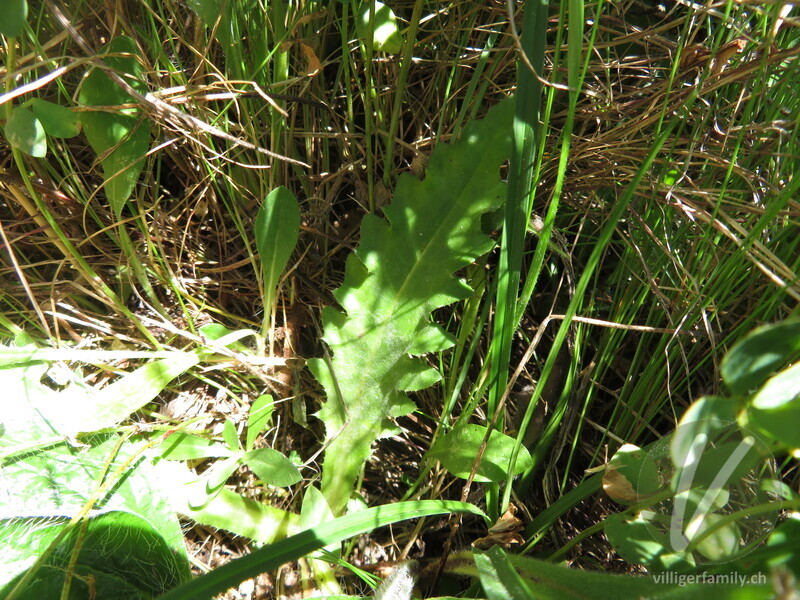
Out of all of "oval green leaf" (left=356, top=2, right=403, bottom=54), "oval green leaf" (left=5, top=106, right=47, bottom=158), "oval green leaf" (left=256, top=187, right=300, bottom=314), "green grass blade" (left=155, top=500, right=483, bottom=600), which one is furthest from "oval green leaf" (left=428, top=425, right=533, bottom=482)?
"oval green leaf" (left=5, top=106, right=47, bottom=158)

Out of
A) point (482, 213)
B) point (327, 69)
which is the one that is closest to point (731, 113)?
point (482, 213)

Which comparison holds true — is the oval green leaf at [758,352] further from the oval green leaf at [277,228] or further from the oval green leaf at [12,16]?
the oval green leaf at [12,16]

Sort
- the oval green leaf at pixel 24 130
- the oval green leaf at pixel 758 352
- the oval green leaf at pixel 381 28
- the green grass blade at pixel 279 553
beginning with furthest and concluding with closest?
the oval green leaf at pixel 381 28
the oval green leaf at pixel 24 130
the green grass blade at pixel 279 553
the oval green leaf at pixel 758 352

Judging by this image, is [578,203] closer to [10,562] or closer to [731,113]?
[731,113]

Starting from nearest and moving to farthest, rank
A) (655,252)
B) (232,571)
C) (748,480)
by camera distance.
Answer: (232,571) < (748,480) < (655,252)

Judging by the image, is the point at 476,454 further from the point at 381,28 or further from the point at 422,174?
the point at 381,28

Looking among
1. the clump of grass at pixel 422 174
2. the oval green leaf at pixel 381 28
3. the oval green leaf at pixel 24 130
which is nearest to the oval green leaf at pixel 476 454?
the clump of grass at pixel 422 174

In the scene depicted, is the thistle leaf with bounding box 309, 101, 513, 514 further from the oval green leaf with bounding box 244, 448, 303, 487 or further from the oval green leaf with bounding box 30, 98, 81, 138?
the oval green leaf with bounding box 30, 98, 81, 138

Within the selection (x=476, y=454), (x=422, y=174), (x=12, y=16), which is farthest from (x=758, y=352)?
(x=12, y=16)
